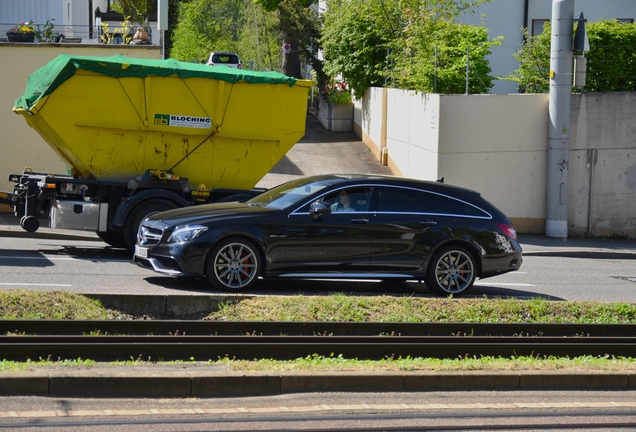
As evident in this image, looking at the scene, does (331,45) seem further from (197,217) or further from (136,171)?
(197,217)

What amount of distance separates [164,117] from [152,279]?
3.27 m

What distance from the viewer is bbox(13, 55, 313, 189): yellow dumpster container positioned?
14.0 metres

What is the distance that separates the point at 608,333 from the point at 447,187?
10.2ft

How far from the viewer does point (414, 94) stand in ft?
72.0

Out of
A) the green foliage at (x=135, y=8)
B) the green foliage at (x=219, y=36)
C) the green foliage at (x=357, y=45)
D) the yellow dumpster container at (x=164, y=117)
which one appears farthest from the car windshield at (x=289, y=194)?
the green foliage at (x=135, y=8)

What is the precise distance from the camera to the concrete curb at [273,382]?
6.69 metres

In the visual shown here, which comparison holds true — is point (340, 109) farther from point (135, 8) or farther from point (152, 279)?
point (152, 279)

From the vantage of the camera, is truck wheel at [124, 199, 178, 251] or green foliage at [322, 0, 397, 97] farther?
green foliage at [322, 0, 397, 97]

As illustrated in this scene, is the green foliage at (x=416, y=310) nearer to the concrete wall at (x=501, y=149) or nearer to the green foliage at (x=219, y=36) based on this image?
the concrete wall at (x=501, y=149)

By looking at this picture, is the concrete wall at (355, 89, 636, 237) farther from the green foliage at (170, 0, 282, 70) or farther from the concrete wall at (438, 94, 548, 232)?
the green foliage at (170, 0, 282, 70)

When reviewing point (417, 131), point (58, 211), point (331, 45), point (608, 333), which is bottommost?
point (608, 333)

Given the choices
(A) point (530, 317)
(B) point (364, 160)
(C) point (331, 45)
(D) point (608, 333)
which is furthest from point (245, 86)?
(C) point (331, 45)

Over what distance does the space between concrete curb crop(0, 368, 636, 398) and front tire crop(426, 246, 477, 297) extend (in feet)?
14.9

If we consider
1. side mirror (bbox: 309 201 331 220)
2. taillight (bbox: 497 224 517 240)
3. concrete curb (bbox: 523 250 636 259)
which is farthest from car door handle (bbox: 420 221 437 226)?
concrete curb (bbox: 523 250 636 259)
